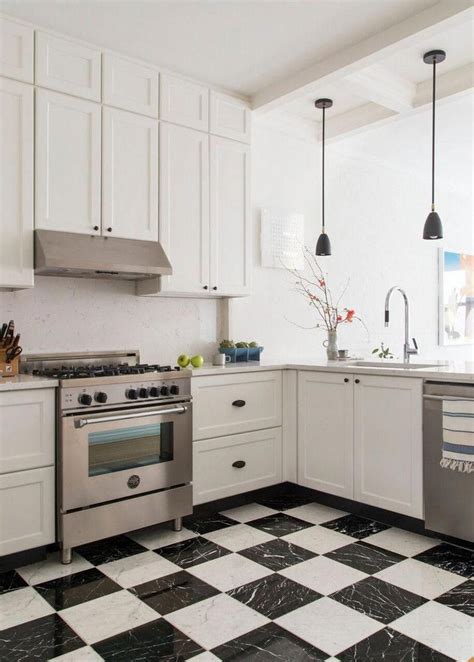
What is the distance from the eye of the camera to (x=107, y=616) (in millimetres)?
2123

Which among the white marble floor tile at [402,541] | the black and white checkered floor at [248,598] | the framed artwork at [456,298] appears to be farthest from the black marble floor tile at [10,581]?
the framed artwork at [456,298]

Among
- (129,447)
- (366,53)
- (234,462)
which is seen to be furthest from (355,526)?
(366,53)

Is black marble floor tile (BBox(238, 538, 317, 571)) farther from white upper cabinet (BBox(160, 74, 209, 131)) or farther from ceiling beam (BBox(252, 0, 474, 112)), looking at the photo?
ceiling beam (BBox(252, 0, 474, 112))

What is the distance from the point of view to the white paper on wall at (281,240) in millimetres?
4207

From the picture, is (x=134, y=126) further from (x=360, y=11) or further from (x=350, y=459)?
(x=350, y=459)

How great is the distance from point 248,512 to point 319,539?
1.84 ft

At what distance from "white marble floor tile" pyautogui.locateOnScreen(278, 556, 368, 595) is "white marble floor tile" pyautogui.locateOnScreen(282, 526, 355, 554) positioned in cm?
15

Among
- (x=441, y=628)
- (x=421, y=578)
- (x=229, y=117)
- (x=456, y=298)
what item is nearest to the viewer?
(x=441, y=628)

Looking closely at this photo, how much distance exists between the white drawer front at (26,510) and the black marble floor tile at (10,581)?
0.33ft

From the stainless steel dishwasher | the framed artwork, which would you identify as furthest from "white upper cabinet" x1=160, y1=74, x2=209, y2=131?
the framed artwork

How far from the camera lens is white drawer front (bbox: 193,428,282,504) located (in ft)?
10.4

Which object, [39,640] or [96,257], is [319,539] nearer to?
[39,640]

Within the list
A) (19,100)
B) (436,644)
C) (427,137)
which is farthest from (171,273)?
(427,137)

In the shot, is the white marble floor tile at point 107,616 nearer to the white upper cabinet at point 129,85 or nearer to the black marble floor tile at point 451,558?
the black marble floor tile at point 451,558
